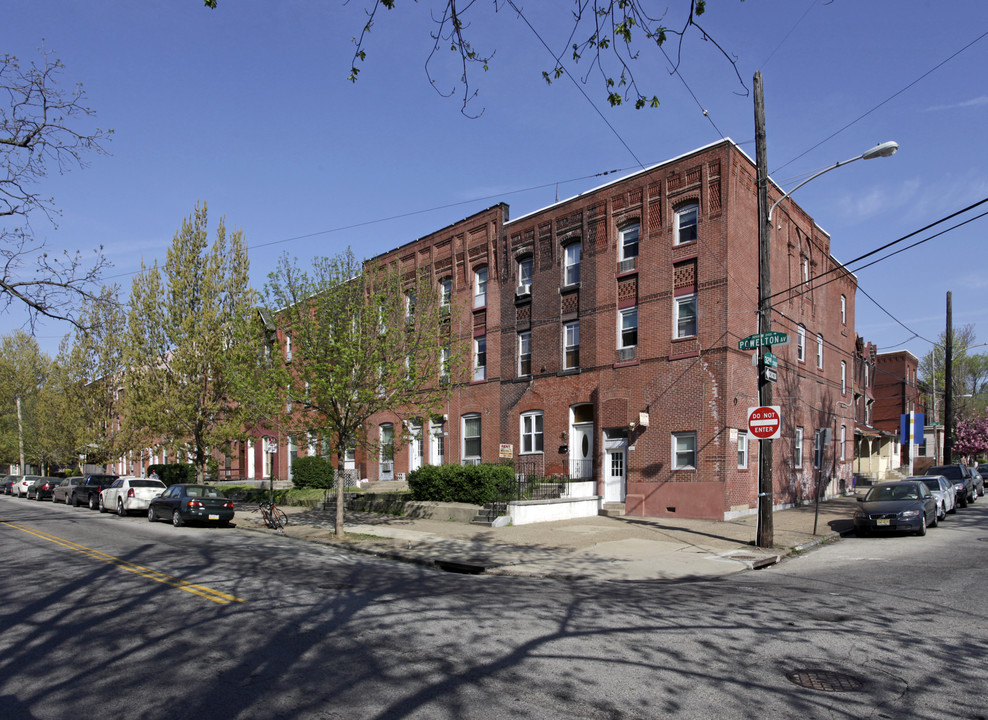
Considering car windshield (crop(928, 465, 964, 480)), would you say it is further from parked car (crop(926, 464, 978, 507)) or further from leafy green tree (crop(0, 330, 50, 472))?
leafy green tree (crop(0, 330, 50, 472))

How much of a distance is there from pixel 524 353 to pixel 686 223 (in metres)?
8.32

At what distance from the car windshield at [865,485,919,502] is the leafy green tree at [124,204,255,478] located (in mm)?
24390

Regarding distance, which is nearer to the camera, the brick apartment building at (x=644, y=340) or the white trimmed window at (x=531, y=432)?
the brick apartment building at (x=644, y=340)

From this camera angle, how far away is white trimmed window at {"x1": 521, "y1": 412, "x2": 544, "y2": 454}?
2677cm

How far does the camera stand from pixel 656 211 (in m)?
23.7

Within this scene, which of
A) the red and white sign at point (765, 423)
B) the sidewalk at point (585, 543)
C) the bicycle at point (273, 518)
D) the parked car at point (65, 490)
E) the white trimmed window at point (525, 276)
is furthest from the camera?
the parked car at point (65, 490)

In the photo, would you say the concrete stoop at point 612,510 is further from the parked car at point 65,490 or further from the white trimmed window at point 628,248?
the parked car at point 65,490

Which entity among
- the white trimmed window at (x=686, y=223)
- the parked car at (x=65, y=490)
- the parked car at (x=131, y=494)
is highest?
the white trimmed window at (x=686, y=223)

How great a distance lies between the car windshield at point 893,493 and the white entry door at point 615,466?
24.8 feet

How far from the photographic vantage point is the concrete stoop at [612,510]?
2275 centimetres

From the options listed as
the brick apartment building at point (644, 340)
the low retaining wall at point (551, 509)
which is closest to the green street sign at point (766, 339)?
the brick apartment building at point (644, 340)

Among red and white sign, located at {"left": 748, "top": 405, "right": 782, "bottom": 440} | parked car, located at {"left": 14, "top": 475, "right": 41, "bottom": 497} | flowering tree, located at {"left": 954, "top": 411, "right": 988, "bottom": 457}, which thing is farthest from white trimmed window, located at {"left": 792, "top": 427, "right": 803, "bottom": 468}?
parked car, located at {"left": 14, "top": 475, "right": 41, "bottom": 497}

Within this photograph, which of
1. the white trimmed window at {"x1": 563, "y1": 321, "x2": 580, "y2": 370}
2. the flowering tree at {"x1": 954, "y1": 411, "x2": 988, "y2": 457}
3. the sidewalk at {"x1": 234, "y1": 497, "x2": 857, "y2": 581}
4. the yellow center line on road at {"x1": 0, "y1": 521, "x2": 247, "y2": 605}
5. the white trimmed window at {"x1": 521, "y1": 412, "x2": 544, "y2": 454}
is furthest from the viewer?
the flowering tree at {"x1": 954, "y1": 411, "x2": 988, "y2": 457}

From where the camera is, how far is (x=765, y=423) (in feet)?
50.0
